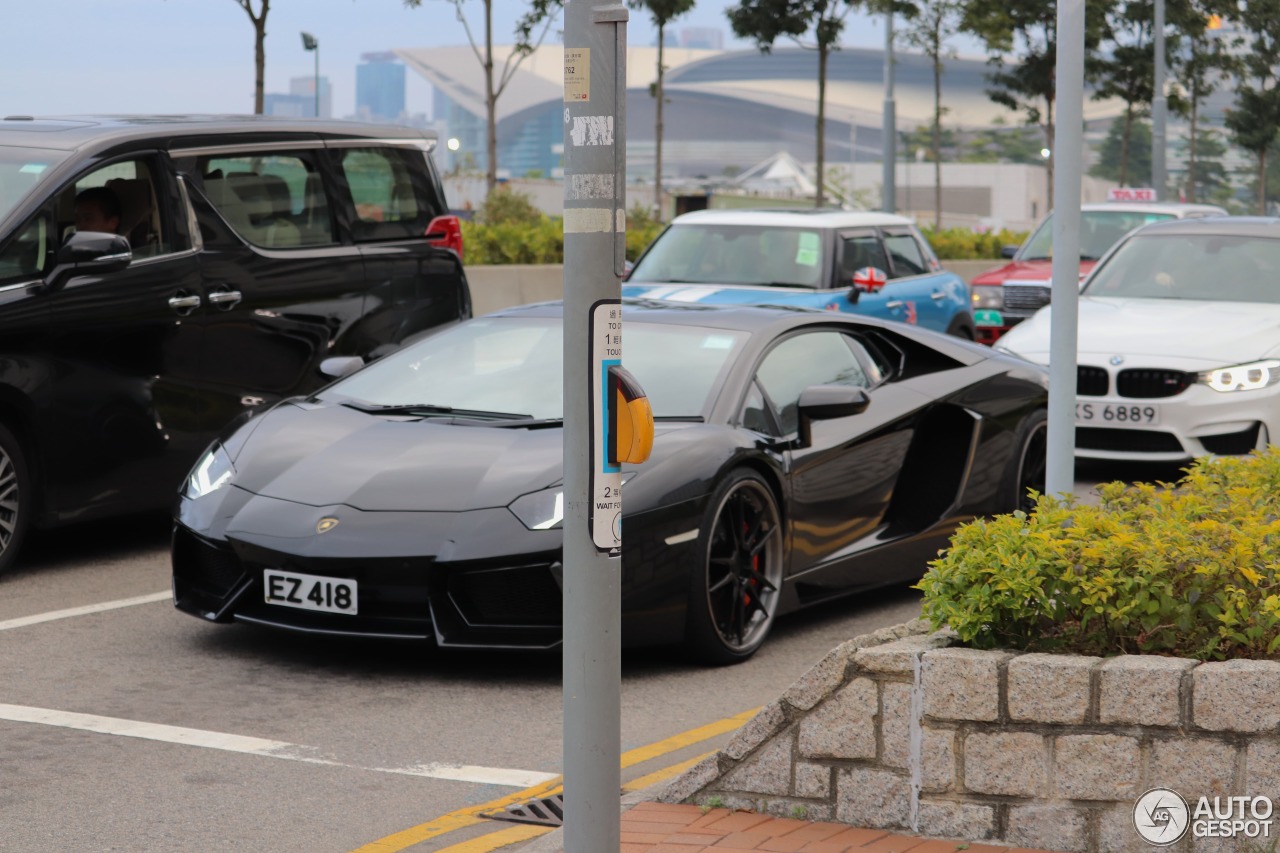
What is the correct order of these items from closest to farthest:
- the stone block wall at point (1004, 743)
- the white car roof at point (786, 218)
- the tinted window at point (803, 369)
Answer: the stone block wall at point (1004, 743), the tinted window at point (803, 369), the white car roof at point (786, 218)

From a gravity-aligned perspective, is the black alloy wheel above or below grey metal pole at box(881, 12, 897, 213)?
below

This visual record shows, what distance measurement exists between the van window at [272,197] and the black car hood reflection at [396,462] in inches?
90.0

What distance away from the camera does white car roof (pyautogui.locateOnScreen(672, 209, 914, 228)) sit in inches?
550

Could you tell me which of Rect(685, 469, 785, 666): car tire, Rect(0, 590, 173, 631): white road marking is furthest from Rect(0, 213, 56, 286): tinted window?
Rect(685, 469, 785, 666): car tire

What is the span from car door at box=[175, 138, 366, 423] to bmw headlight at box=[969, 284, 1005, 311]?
948cm

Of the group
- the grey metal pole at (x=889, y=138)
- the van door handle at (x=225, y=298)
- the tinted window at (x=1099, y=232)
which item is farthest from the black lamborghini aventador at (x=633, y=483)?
the grey metal pole at (x=889, y=138)

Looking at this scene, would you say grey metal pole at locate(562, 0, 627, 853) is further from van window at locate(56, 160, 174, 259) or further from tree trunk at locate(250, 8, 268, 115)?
tree trunk at locate(250, 8, 268, 115)

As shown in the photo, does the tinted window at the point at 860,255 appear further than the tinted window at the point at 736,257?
Yes

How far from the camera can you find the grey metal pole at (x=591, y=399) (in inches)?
146

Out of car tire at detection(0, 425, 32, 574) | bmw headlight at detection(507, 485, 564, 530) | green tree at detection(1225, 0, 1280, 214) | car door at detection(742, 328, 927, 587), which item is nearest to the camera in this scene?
bmw headlight at detection(507, 485, 564, 530)

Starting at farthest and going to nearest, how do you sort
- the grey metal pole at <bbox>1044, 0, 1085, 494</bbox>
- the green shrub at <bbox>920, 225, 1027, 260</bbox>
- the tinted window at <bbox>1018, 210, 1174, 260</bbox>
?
the green shrub at <bbox>920, 225, 1027, 260</bbox> → the tinted window at <bbox>1018, 210, 1174, 260</bbox> → the grey metal pole at <bbox>1044, 0, 1085, 494</bbox>

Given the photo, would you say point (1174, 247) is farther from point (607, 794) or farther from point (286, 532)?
point (607, 794)

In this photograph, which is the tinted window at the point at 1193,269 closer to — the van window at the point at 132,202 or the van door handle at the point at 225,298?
the van door handle at the point at 225,298

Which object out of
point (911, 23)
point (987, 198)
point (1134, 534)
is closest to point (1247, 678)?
point (1134, 534)
